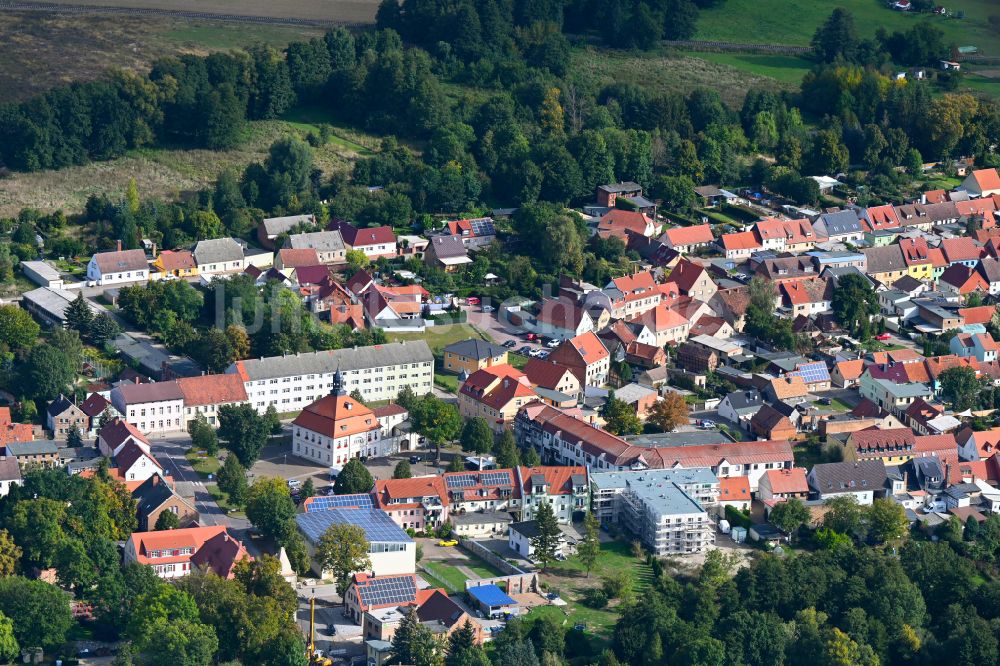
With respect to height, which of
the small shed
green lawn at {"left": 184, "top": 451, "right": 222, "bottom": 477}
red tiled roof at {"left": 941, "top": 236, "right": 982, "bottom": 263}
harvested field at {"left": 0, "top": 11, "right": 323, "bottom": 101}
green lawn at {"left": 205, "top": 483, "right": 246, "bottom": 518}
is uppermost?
harvested field at {"left": 0, "top": 11, "right": 323, "bottom": 101}

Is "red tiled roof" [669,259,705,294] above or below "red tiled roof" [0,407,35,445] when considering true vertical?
above

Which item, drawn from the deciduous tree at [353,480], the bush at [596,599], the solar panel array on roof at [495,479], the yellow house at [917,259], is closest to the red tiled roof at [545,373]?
the solar panel array on roof at [495,479]

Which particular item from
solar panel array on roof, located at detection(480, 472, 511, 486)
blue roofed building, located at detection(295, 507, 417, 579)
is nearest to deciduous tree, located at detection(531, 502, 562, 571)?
solar panel array on roof, located at detection(480, 472, 511, 486)

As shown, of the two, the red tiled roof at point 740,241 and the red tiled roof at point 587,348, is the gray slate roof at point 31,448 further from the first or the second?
the red tiled roof at point 740,241

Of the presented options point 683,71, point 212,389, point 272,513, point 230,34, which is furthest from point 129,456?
point 683,71

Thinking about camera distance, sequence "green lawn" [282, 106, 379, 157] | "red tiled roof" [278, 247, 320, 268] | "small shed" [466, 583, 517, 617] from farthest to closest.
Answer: "green lawn" [282, 106, 379, 157]
"red tiled roof" [278, 247, 320, 268]
"small shed" [466, 583, 517, 617]

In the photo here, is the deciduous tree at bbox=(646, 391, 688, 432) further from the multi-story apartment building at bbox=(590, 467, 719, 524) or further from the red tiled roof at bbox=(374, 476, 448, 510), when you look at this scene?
the red tiled roof at bbox=(374, 476, 448, 510)

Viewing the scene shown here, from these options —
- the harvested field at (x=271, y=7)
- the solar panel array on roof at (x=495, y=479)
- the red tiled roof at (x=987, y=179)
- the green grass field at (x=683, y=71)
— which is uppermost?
the harvested field at (x=271, y=7)

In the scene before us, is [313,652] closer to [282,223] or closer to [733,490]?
[733,490]
